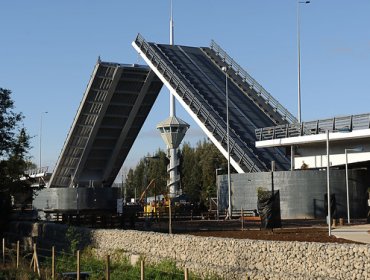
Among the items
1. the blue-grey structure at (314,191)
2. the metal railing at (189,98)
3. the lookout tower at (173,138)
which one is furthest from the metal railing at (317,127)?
the lookout tower at (173,138)

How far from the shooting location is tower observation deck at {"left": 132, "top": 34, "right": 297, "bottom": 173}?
54.1 metres

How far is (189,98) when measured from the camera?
5612cm

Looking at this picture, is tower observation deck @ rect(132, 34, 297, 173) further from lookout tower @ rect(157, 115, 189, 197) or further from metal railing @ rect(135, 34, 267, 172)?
lookout tower @ rect(157, 115, 189, 197)

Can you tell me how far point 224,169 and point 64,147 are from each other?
94.8 ft

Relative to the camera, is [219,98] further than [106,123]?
No

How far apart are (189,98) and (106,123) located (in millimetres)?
11503

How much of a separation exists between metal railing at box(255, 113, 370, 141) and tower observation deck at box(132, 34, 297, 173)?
7.63ft

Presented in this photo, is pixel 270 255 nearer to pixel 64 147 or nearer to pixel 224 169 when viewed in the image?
pixel 64 147

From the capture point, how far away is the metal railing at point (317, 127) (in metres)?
44.6

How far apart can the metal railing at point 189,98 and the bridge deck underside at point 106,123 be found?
1783 mm

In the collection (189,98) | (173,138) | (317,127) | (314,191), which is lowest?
(314,191)

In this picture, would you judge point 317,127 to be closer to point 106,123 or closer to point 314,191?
point 314,191

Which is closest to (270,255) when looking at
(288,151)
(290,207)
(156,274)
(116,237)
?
(156,274)

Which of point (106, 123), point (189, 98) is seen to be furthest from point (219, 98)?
point (106, 123)
